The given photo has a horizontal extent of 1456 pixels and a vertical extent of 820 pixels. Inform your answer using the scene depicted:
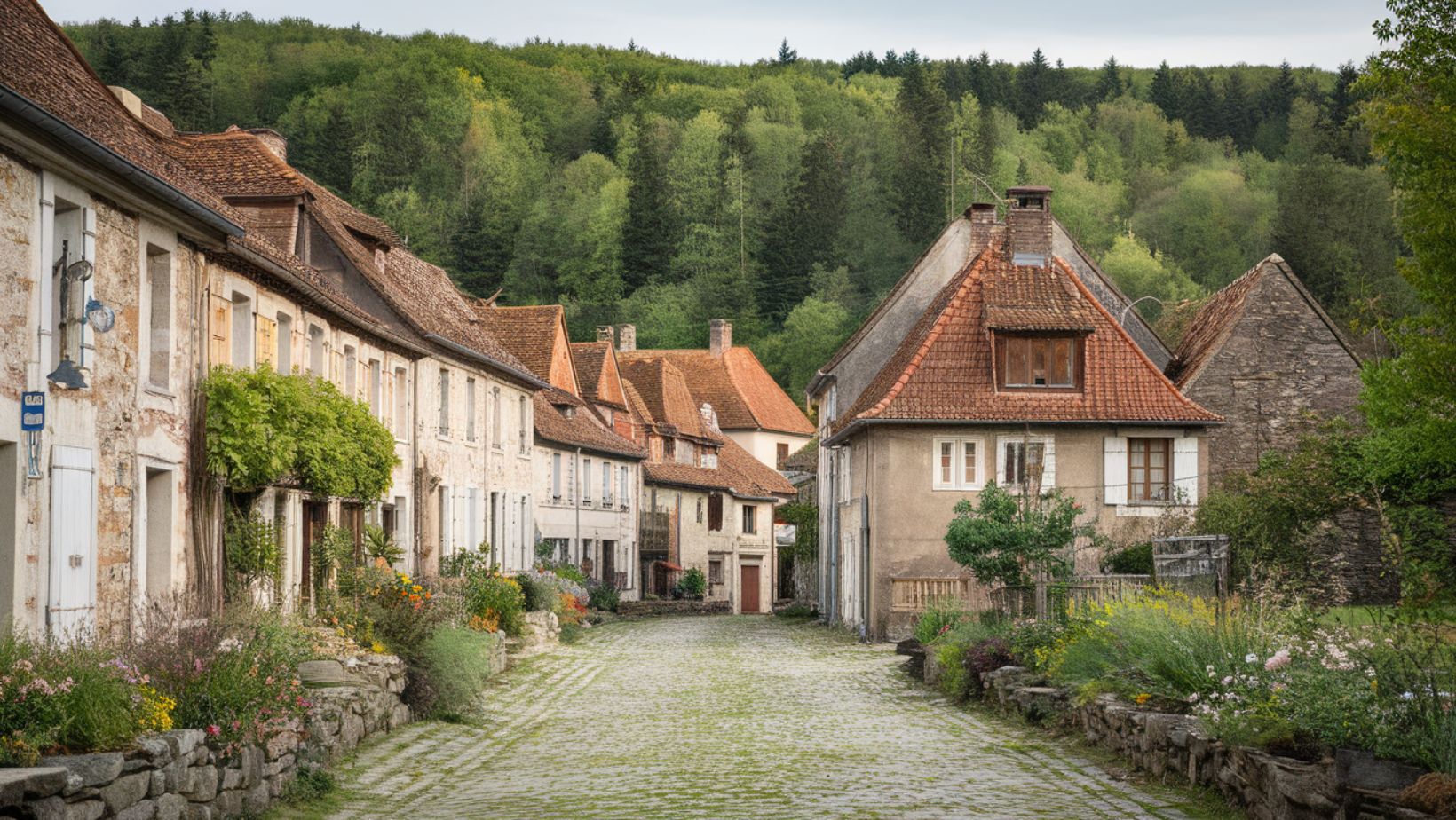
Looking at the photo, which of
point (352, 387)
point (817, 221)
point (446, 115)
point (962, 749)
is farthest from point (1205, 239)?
point (962, 749)

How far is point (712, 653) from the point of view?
102ft

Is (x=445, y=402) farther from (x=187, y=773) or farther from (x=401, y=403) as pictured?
(x=187, y=773)

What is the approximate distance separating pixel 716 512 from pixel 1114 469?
31937 millimetres

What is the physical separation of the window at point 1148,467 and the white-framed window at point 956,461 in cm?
302

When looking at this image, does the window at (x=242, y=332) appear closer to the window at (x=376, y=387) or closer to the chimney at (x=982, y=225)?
the window at (x=376, y=387)

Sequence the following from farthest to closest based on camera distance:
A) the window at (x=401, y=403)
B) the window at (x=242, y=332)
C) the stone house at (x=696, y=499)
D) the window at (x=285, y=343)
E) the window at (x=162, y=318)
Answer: the stone house at (x=696, y=499)
the window at (x=401, y=403)
the window at (x=285, y=343)
the window at (x=242, y=332)
the window at (x=162, y=318)

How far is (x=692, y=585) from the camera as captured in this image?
5903 centimetres

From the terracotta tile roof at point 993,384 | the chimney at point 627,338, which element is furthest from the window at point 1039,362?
the chimney at point 627,338

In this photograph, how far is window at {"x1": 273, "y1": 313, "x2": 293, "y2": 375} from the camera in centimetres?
2178

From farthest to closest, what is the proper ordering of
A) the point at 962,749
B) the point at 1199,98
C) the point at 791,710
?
the point at 1199,98 < the point at 791,710 < the point at 962,749

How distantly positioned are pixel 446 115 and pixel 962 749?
86174 mm

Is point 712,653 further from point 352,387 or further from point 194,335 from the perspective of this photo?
point 194,335

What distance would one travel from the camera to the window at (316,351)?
77.4 ft

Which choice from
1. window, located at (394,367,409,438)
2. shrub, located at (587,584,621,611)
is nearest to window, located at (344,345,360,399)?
window, located at (394,367,409,438)
